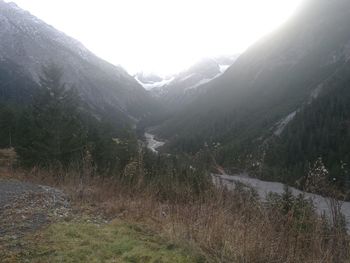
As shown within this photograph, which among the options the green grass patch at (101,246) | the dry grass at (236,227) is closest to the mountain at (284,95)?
the dry grass at (236,227)

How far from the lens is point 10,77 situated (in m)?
168

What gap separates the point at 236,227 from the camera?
4812 mm

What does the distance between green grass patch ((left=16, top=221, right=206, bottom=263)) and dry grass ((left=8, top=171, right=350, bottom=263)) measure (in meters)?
0.22

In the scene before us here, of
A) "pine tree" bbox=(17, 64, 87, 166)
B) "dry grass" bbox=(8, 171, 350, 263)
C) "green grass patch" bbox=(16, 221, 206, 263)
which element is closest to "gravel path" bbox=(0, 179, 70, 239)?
"green grass patch" bbox=(16, 221, 206, 263)

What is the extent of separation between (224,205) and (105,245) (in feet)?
5.73

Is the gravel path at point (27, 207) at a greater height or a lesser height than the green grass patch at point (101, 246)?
greater

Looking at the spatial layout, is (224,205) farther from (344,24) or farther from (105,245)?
(344,24)

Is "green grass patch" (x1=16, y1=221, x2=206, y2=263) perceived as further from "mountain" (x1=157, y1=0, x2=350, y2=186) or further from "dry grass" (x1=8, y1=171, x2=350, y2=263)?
"mountain" (x1=157, y1=0, x2=350, y2=186)

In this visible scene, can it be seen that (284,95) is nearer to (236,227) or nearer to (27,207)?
(27,207)

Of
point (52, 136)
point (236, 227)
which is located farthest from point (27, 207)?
point (52, 136)

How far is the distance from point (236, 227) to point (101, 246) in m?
1.77

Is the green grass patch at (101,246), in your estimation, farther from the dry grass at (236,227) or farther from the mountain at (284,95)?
the mountain at (284,95)

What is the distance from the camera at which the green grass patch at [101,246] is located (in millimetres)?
4629

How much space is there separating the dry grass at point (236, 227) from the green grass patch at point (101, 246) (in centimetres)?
22
